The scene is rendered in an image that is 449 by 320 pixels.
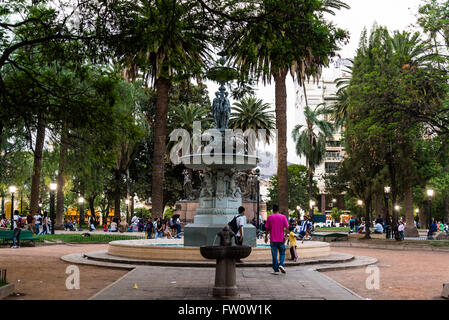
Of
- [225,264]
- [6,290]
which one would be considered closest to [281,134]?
[225,264]

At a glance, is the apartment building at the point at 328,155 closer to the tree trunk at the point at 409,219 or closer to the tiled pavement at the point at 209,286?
the tree trunk at the point at 409,219

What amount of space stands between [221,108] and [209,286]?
8.96 m

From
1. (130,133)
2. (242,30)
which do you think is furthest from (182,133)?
(242,30)

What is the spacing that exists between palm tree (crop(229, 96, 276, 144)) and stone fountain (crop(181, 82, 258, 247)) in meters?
37.1

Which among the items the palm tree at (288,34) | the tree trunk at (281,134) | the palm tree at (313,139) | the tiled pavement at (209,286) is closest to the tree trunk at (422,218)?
the palm tree at (313,139)

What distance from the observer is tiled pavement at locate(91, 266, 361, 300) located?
27.0ft

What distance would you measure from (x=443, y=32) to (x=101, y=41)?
18.2m

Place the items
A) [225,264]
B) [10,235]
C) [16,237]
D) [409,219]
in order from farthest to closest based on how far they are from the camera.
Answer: [409,219]
[10,235]
[16,237]
[225,264]

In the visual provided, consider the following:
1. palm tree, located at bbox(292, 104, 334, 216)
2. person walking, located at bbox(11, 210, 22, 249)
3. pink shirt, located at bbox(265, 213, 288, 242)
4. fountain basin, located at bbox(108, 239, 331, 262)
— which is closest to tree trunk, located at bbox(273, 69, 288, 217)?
fountain basin, located at bbox(108, 239, 331, 262)

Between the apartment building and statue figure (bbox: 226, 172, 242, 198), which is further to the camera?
the apartment building

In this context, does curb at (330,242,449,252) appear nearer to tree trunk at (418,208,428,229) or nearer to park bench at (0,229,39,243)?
park bench at (0,229,39,243)

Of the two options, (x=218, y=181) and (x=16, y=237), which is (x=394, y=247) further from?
(x=16, y=237)

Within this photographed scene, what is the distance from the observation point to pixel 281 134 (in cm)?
→ 2658

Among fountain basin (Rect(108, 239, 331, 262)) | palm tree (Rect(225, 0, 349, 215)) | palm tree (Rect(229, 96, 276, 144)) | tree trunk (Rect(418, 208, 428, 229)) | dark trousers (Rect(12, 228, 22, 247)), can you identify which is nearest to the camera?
palm tree (Rect(225, 0, 349, 215))
